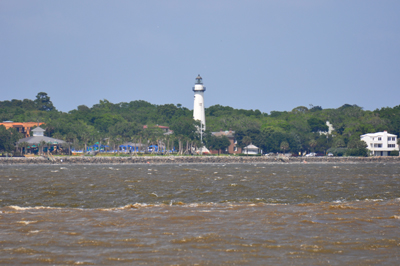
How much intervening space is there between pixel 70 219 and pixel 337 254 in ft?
34.4

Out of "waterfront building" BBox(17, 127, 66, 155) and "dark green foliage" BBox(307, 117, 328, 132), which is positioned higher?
"dark green foliage" BBox(307, 117, 328, 132)

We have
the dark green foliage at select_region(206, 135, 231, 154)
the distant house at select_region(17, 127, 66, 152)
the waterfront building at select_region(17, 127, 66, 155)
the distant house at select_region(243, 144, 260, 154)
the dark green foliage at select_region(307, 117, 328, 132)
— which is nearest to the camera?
the waterfront building at select_region(17, 127, 66, 155)

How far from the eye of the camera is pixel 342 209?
2066 centimetres

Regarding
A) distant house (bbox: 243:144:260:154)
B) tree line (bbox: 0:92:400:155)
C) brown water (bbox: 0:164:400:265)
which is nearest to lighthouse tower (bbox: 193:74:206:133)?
tree line (bbox: 0:92:400:155)

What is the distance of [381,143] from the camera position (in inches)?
4075

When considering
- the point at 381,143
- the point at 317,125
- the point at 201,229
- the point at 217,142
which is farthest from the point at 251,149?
the point at 201,229

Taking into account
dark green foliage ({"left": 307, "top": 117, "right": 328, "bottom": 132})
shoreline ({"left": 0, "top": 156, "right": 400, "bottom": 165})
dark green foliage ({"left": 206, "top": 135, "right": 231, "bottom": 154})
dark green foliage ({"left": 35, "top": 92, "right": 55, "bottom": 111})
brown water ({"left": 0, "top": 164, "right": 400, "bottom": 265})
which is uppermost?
dark green foliage ({"left": 35, "top": 92, "right": 55, "bottom": 111})

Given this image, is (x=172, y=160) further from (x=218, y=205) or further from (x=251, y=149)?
(x=218, y=205)

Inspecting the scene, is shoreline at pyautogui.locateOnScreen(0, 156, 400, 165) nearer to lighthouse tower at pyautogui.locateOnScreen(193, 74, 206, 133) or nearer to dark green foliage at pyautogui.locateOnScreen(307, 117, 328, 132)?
lighthouse tower at pyautogui.locateOnScreen(193, 74, 206, 133)

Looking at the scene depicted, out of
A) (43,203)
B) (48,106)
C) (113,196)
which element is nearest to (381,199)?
(113,196)

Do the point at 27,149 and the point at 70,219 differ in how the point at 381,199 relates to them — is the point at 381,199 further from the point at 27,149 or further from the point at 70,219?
the point at 27,149

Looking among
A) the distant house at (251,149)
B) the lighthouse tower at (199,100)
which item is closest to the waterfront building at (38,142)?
the lighthouse tower at (199,100)

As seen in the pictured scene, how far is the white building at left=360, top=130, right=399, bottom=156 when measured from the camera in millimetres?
103312

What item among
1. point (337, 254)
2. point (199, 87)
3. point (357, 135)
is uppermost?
point (199, 87)
